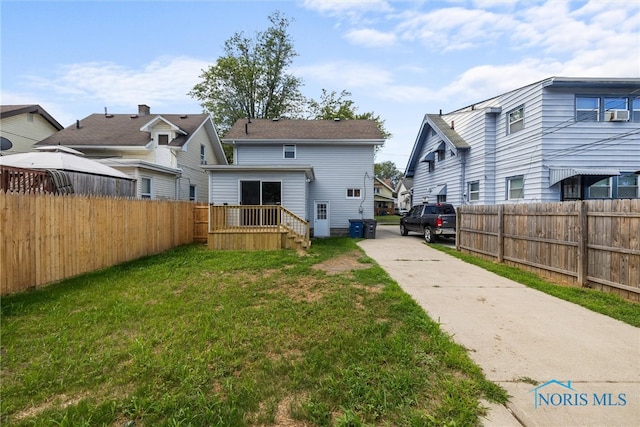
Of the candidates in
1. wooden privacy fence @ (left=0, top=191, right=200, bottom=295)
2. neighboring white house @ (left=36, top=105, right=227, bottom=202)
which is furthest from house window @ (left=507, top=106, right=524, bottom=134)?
neighboring white house @ (left=36, top=105, right=227, bottom=202)

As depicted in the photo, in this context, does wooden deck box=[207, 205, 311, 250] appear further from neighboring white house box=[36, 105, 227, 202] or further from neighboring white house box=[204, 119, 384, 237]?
neighboring white house box=[36, 105, 227, 202]

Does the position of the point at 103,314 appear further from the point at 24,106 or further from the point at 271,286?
the point at 24,106

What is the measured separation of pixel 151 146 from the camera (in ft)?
53.9

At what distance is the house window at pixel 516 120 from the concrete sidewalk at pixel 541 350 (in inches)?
325

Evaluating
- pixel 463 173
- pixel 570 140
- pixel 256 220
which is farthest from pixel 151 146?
pixel 570 140

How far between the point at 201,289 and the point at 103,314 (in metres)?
1.63

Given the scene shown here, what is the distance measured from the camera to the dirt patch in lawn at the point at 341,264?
7.51 metres

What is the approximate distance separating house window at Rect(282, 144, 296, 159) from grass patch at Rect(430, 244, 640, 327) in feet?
38.8

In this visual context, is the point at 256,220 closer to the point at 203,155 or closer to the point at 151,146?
the point at 151,146

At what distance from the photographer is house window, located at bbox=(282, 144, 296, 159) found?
16.6 metres

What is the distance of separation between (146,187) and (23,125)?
10434mm

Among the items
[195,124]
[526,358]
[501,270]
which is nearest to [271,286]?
[526,358]

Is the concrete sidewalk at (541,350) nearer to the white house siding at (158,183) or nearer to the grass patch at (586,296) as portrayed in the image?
the grass patch at (586,296)

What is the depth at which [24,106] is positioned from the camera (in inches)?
672
